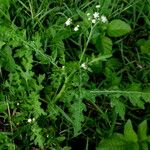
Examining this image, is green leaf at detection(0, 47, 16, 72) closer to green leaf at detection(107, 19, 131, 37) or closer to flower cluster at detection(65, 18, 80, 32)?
flower cluster at detection(65, 18, 80, 32)

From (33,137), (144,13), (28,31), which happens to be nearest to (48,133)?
(33,137)

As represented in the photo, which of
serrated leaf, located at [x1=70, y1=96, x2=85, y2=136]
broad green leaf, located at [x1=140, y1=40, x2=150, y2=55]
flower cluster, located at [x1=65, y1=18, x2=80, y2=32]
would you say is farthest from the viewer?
broad green leaf, located at [x1=140, y1=40, x2=150, y2=55]

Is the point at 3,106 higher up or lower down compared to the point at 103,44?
lower down

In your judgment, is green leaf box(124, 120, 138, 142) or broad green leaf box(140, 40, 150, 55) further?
broad green leaf box(140, 40, 150, 55)

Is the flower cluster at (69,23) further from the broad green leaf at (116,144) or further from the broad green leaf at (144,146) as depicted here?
the broad green leaf at (144,146)

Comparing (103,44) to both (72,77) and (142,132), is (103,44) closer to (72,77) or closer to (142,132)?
(72,77)

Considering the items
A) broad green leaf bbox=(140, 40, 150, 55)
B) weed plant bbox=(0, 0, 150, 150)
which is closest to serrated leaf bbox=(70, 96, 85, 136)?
weed plant bbox=(0, 0, 150, 150)

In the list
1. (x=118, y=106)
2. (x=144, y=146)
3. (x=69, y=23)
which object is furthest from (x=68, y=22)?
(x=144, y=146)

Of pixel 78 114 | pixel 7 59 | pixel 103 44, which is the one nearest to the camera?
pixel 78 114

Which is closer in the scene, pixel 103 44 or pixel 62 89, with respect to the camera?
pixel 62 89

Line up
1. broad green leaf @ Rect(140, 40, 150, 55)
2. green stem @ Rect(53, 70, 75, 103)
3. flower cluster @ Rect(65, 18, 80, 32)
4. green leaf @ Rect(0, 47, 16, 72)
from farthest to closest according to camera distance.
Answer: broad green leaf @ Rect(140, 40, 150, 55) < flower cluster @ Rect(65, 18, 80, 32) < green leaf @ Rect(0, 47, 16, 72) < green stem @ Rect(53, 70, 75, 103)
